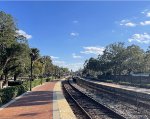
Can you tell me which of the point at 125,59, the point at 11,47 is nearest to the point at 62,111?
the point at 11,47

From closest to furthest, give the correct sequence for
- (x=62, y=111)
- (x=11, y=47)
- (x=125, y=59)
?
1. (x=62, y=111)
2. (x=11, y=47)
3. (x=125, y=59)

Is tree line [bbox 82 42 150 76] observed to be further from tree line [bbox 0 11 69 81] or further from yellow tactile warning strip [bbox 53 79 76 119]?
yellow tactile warning strip [bbox 53 79 76 119]

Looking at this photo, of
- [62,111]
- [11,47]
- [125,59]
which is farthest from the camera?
[125,59]

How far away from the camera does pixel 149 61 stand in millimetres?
83375

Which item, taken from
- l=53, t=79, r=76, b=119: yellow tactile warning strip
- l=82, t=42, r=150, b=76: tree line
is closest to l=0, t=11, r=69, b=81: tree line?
l=53, t=79, r=76, b=119: yellow tactile warning strip

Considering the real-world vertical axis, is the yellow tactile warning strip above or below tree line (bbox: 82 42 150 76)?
below

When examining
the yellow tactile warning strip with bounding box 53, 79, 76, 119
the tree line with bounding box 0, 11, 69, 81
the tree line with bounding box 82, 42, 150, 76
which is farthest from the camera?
the tree line with bounding box 82, 42, 150, 76

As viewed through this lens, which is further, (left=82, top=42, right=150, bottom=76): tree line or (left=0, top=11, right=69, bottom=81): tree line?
(left=82, top=42, right=150, bottom=76): tree line

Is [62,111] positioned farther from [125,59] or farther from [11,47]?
[125,59]

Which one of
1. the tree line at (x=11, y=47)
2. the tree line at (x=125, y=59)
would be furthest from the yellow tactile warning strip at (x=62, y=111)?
the tree line at (x=125, y=59)

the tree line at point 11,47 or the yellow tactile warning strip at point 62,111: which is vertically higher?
the tree line at point 11,47

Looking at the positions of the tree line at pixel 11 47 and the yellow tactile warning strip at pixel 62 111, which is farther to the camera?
the tree line at pixel 11 47

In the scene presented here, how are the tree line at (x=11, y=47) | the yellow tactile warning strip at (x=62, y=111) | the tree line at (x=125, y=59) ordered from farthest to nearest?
the tree line at (x=125, y=59) < the tree line at (x=11, y=47) < the yellow tactile warning strip at (x=62, y=111)

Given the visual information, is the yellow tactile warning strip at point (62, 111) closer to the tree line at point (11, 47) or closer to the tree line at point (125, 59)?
the tree line at point (11, 47)
